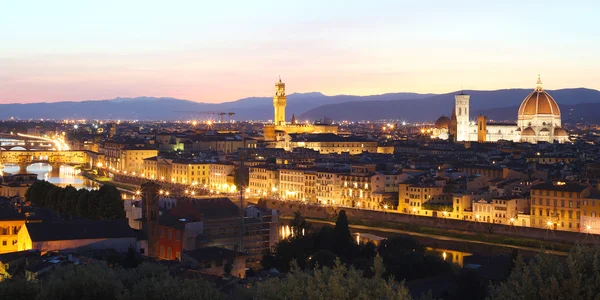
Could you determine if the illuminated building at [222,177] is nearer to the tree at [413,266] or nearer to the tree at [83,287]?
the tree at [413,266]

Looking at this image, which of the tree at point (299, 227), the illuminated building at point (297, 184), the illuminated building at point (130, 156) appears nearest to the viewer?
the tree at point (299, 227)

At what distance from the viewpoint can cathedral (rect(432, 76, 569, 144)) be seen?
61.6 metres

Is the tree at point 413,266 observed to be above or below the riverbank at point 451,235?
above

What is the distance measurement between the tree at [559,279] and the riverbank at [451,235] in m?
14.4

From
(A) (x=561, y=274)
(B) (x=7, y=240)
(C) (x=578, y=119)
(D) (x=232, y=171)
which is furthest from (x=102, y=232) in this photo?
(C) (x=578, y=119)

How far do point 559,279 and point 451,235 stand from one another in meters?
19.0

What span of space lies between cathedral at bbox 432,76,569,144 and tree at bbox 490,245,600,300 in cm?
5491

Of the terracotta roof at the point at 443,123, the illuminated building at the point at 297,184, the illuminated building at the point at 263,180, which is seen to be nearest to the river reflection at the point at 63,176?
the illuminated building at the point at 263,180

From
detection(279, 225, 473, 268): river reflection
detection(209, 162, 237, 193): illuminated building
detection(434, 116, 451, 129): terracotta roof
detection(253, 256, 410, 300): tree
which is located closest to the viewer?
detection(253, 256, 410, 300): tree

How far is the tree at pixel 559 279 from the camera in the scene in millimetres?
7027

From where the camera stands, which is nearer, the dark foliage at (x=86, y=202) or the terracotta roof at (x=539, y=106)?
the dark foliage at (x=86, y=202)

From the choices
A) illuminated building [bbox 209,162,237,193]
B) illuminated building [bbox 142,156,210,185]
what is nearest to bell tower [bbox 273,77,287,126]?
illuminated building [bbox 142,156,210,185]

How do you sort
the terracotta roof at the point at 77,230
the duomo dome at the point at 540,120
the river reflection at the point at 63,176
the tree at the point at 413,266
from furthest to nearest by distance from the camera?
the duomo dome at the point at 540,120 → the river reflection at the point at 63,176 → the terracotta roof at the point at 77,230 → the tree at the point at 413,266

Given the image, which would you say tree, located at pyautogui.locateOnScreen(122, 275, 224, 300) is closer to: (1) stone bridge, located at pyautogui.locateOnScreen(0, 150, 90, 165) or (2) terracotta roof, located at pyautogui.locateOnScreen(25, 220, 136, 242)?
(2) terracotta roof, located at pyautogui.locateOnScreen(25, 220, 136, 242)
